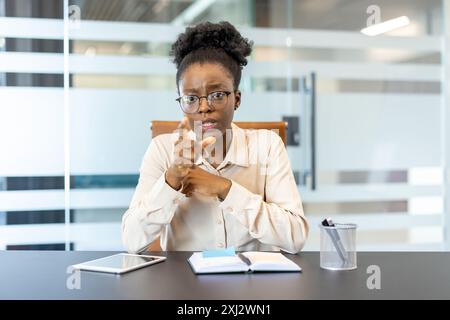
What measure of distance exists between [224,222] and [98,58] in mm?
1551

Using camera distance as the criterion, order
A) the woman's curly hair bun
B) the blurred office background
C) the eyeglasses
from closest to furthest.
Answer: the eyeglasses
the woman's curly hair bun
the blurred office background

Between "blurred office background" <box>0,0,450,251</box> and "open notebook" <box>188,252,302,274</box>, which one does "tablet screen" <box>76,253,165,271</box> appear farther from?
"blurred office background" <box>0,0,450,251</box>

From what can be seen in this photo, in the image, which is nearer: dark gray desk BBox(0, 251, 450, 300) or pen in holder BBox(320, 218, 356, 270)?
dark gray desk BBox(0, 251, 450, 300)

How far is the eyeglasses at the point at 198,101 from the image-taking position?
1.41m

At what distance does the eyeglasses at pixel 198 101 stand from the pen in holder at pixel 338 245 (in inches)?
20.1

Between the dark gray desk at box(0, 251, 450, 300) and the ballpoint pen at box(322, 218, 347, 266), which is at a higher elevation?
the ballpoint pen at box(322, 218, 347, 266)

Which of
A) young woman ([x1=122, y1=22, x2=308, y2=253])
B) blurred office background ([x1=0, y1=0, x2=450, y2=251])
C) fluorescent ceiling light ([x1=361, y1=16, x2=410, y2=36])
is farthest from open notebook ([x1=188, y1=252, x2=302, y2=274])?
fluorescent ceiling light ([x1=361, y1=16, x2=410, y2=36])

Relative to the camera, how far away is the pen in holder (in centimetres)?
108

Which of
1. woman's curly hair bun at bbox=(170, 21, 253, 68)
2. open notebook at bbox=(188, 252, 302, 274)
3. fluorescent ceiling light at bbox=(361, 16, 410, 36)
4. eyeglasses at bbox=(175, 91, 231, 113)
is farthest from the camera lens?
fluorescent ceiling light at bbox=(361, 16, 410, 36)

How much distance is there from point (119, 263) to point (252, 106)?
69.8 inches

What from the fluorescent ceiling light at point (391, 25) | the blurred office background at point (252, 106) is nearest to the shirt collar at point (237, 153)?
the blurred office background at point (252, 106)

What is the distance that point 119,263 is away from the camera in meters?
1.12
